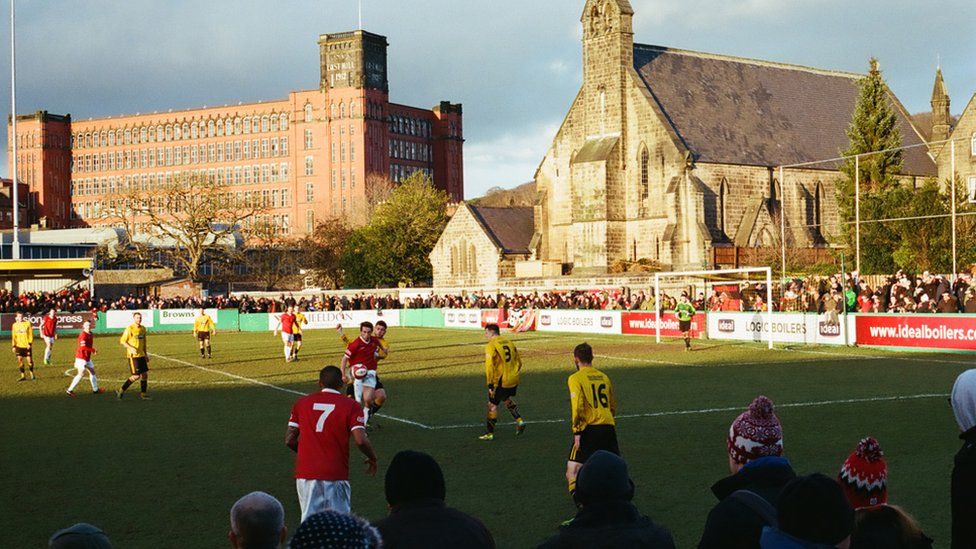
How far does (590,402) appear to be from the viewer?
12.1 meters

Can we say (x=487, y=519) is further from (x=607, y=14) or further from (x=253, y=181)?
(x=253, y=181)

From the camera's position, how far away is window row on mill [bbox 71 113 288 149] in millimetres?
146000

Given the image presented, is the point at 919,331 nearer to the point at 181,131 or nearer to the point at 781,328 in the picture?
the point at 781,328

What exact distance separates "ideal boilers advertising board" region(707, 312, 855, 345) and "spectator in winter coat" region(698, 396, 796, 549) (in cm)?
3057

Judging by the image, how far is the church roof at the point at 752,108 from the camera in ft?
236

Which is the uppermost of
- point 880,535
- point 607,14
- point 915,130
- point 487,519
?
point 607,14

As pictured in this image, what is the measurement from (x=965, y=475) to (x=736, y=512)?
1473 mm

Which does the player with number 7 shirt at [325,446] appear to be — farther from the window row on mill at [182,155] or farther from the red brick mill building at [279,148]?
the window row on mill at [182,155]

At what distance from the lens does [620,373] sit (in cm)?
2855

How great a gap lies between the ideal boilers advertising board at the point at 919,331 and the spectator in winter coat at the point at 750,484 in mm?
28350

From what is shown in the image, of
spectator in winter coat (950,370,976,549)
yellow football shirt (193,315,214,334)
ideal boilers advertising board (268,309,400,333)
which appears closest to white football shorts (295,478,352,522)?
spectator in winter coat (950,370,976,549)

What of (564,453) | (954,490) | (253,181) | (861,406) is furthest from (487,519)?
(253,181)

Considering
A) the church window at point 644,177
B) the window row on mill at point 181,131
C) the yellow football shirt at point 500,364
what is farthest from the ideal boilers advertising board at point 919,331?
the window row on mill at point 181,131

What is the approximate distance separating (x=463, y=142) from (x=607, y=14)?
86.2 meters
